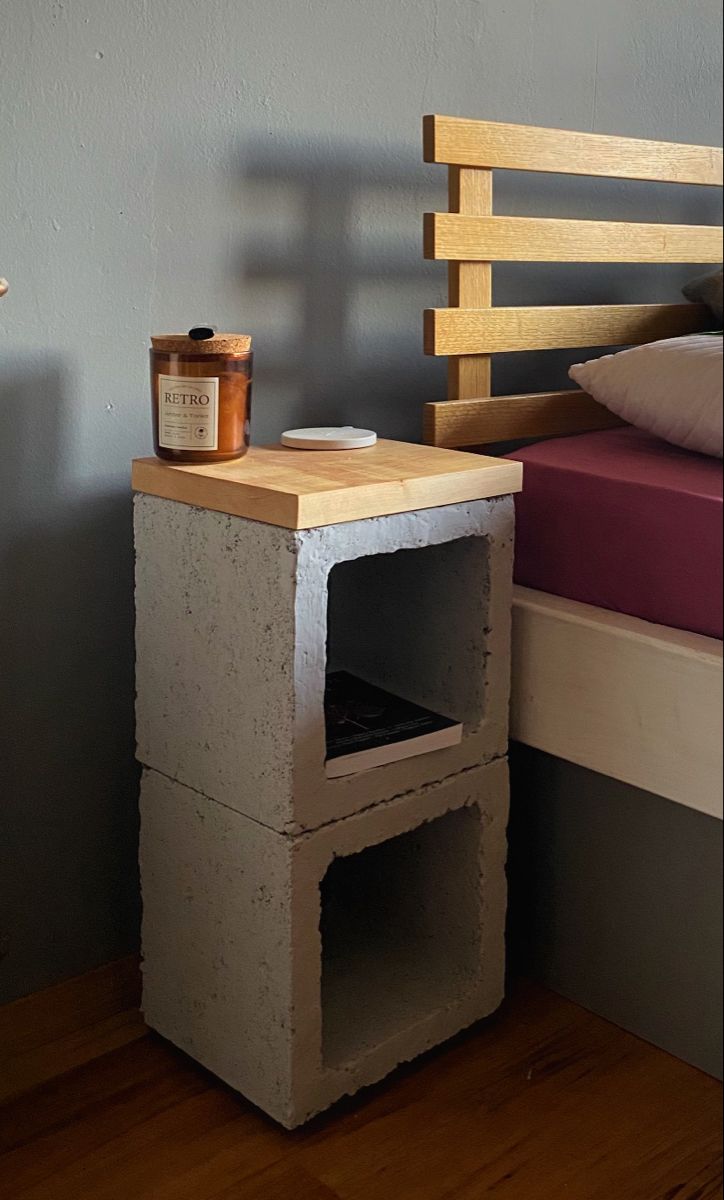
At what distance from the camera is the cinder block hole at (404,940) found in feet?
4.29

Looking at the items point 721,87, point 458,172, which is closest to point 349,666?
point 458,172

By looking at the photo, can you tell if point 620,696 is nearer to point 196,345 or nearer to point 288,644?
point 288,644

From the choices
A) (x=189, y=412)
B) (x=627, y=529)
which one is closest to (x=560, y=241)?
(x=627, y=529)

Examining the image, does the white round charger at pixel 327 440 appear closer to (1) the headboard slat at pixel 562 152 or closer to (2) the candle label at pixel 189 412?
(2) the candle label at pixel 189 412

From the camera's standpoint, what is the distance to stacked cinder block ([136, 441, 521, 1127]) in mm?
1135

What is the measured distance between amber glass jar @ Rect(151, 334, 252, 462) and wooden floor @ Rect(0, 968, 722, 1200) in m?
0.64

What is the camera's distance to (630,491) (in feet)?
3.90

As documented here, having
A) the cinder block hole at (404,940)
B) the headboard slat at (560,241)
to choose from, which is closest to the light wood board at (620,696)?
the cinder block hole at (404,940)

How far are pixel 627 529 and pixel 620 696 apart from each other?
0.16m

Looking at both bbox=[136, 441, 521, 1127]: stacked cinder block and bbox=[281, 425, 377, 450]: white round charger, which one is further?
bbox=[281, 425, 377, 450]: white round charger

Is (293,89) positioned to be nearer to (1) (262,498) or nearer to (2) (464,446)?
(2) (464,446)

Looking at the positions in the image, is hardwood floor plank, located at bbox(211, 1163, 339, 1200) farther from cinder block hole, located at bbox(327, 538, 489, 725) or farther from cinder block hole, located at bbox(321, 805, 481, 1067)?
cinder block hole, located at bbox(327, 538, 489, 725)

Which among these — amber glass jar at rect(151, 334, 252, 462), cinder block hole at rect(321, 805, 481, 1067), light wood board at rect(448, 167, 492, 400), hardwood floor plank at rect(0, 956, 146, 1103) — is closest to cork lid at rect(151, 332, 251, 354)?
amber glass jar at rect(151, 334, 252, 462)

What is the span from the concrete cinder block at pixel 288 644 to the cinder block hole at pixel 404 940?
15 centimetres
